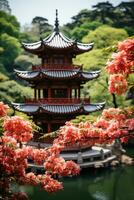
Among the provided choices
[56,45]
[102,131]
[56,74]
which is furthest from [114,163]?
[102,131]

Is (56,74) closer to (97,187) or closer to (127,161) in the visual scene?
(127,161)

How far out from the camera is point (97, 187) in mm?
23906

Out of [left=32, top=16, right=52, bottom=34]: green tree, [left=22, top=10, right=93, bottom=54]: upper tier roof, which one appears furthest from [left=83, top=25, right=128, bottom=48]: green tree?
[left=32, top=16, right=52, bottom=34]: green tree

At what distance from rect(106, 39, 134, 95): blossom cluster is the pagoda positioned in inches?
741

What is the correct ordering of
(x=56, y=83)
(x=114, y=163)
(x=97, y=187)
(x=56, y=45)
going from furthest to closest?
1. (x=56, y=45)
2. (x=56, y=83)
3. (x=114, y=163)
4. (x=97, y=187)

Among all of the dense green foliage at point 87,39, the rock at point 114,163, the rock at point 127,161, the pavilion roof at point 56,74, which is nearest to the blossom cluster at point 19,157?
the rock at point 114,163

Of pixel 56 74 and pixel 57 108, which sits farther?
pixel 56 74

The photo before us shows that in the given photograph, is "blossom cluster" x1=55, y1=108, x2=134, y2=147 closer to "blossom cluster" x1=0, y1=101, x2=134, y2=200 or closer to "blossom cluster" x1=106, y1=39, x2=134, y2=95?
"blossom cluster" x1=0, y1=101, x2=134, y2=200

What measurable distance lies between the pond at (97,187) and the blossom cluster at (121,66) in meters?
13.8

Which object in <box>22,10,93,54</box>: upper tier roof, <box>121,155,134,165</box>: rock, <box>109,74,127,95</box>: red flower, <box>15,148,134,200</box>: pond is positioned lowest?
<box>121,155,134,165</box>: rock

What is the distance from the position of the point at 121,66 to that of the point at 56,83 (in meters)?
21.8

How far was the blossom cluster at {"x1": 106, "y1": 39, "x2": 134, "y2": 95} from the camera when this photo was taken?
8.67 metres

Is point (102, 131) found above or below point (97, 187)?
above

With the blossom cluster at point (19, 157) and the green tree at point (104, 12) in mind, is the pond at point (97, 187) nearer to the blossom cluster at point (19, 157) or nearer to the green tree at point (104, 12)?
the blossom cluster at point (19, 157)
